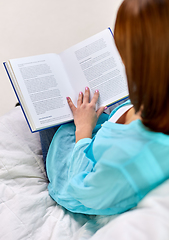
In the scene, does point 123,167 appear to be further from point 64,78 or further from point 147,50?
point 64,78

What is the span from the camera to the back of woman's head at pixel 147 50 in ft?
1.03

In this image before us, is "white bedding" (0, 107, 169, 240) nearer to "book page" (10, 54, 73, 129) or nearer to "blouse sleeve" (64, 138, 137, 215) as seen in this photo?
"blouse sleeve" (64, 138, 137, 215)

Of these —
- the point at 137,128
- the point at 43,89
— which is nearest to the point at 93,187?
the point at 137,128

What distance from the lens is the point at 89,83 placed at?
0.76 meters

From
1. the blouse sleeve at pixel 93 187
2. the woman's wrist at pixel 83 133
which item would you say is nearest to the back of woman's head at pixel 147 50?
the blouse sleeve at pixel 93 187

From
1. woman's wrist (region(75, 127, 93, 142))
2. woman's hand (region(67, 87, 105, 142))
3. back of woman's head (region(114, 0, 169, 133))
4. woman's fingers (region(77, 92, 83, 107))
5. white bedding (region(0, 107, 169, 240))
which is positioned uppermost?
back of woman's head (region(114, 0, 169, 133))

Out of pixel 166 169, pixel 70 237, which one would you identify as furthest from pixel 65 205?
pixel 166 169

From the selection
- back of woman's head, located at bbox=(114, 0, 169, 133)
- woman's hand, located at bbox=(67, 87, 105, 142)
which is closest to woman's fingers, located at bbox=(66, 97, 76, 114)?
woman's hand, located at bbox=(67, 87, 105, 142)

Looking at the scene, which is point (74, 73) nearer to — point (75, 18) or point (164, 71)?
point (164, 71)

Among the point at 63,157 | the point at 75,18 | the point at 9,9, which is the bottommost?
the point at 63,157

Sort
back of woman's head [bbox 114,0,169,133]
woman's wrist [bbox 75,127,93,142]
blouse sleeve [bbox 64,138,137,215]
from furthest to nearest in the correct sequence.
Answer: woman's wrist [bbox 75,127,93,142] < blouse sleeve [bbox 64,138,137,215] < back of woman's head [bbox 114,0,169,133]

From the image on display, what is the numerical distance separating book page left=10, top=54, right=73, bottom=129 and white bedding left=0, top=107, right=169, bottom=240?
15cm

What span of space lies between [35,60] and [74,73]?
143 millimetres

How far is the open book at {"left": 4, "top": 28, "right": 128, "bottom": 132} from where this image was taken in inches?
27.9
